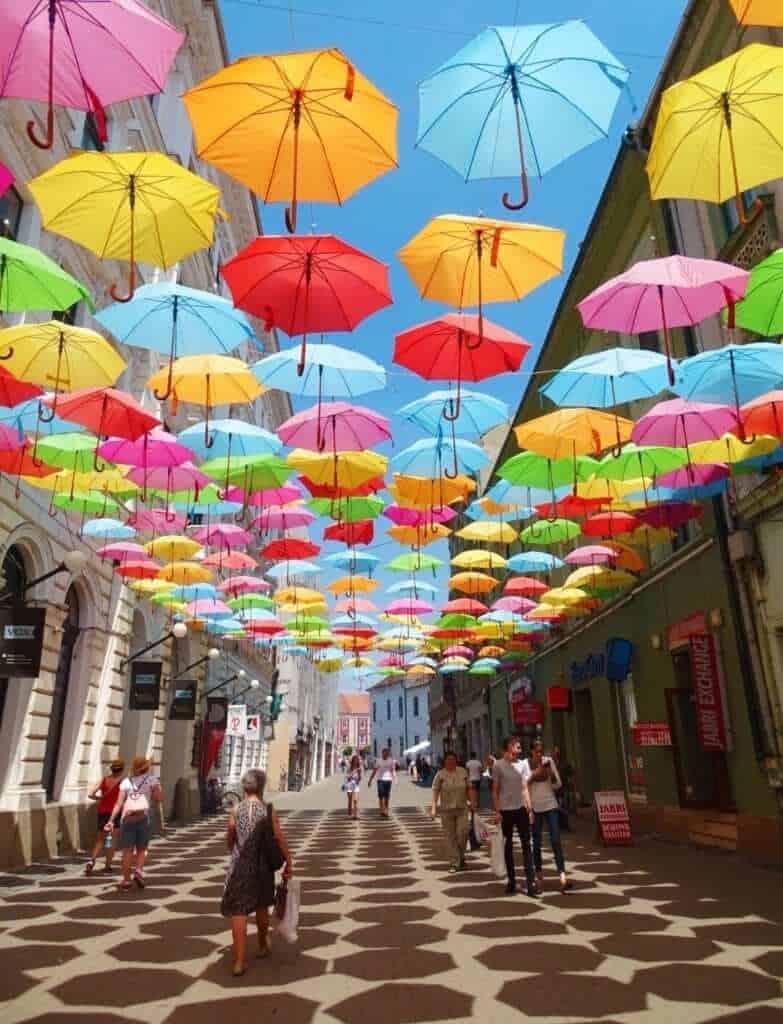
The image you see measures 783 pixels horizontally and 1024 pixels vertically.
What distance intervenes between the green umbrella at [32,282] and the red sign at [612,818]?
11.9 metres

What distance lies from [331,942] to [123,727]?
15098 mm

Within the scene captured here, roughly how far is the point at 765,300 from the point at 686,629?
7548 millimetres

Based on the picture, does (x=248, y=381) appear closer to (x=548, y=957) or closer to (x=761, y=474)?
(x=548, y=957)

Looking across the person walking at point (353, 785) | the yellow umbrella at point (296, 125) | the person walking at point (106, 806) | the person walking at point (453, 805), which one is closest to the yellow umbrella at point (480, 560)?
the person walking at point (453, 805)

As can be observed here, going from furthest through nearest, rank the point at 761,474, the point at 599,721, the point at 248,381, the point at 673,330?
the point at 599,721
the point at 673,330
the point at 761,474
the point at 248,381

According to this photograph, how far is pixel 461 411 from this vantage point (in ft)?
35.0

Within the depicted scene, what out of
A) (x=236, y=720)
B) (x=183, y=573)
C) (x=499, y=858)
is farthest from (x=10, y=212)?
(x=236, y=720)

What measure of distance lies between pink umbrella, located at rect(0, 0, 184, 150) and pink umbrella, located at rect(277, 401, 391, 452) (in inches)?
200

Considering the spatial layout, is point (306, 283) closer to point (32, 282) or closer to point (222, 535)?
point (32, 282)

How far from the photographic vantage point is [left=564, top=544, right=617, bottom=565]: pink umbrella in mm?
15523

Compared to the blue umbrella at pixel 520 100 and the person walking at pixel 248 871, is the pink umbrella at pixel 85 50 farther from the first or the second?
the person walking at pixel 248 871

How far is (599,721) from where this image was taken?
63.8ft

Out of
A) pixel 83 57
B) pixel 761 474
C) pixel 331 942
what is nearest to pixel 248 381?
pixel 83 57

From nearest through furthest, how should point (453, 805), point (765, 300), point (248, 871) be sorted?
point (248, 871) → point (765, 300) → point (453, 805)
